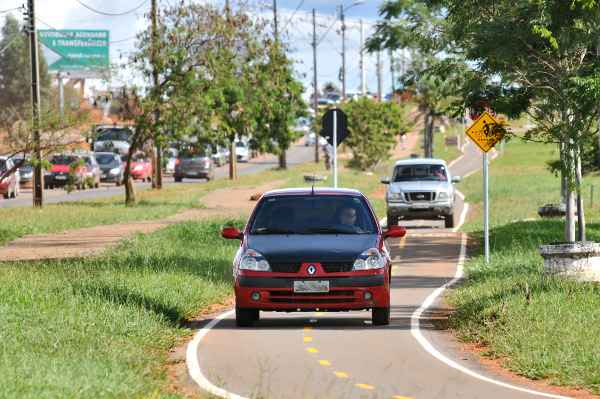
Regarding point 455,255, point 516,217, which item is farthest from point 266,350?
point 516,217

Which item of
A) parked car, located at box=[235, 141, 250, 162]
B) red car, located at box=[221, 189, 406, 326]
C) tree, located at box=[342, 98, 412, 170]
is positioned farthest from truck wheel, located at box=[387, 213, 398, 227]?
parked car, located at box=[235, 141, 250, 162]

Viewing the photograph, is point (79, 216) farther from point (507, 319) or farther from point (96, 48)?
point (96, 48)

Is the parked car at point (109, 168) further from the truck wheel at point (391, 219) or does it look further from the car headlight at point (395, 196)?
the car headlight at point (395, 196)

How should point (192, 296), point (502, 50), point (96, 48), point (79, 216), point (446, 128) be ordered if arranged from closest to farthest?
point (192, 296)
point (502, 50)
point (79, 216)
point (96, 48)
point (446, 128)

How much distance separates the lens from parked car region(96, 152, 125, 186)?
7531 centimetres

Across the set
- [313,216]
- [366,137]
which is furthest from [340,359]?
[366,137]

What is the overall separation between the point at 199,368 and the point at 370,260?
370cm

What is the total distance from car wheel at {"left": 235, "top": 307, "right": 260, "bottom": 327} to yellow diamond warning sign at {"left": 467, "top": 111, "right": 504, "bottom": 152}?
31.6ft

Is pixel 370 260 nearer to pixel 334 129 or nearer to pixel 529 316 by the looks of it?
pixel 529 316

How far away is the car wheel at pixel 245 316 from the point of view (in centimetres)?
1690

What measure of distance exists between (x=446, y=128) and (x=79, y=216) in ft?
458

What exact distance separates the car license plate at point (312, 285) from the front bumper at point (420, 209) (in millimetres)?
23101

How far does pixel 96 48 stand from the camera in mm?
98500

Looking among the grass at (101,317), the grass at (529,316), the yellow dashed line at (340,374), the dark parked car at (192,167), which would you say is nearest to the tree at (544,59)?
the grass at (529,316)
